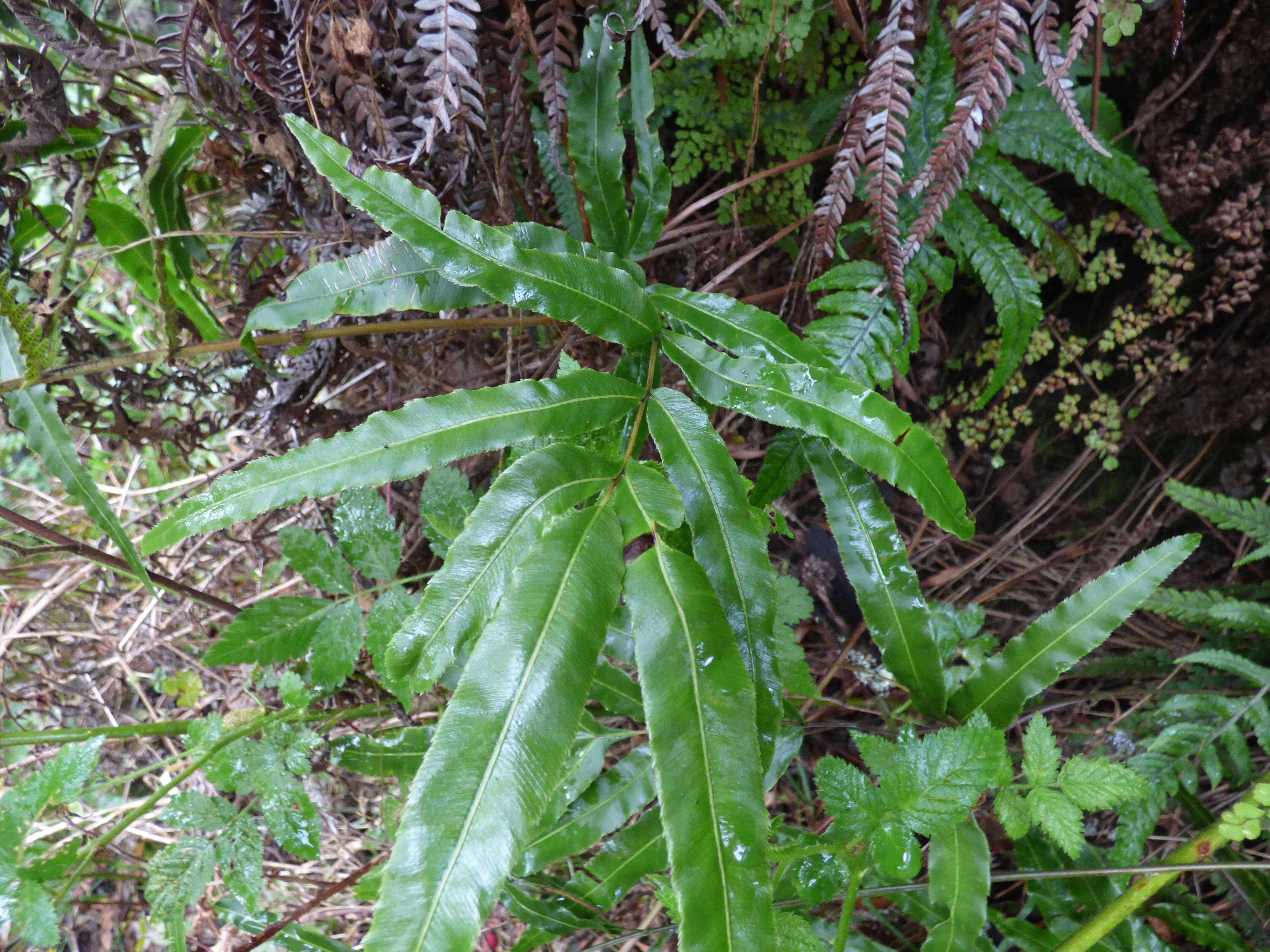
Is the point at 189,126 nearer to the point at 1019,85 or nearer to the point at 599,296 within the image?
the point at 599,296

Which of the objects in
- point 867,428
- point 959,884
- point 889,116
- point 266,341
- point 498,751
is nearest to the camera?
point 498,751

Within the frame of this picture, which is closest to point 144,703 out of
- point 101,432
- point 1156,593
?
point 101,432

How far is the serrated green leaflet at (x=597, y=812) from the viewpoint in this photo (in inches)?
49.0

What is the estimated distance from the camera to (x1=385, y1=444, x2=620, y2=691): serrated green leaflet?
771 mm

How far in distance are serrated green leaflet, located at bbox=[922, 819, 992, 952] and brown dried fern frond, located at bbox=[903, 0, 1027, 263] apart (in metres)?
0.98

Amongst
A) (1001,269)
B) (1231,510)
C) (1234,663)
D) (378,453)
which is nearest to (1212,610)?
(1234,663)

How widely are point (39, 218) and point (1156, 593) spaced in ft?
8.50

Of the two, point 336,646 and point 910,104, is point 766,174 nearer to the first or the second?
point 910,104

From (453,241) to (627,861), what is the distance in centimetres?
109

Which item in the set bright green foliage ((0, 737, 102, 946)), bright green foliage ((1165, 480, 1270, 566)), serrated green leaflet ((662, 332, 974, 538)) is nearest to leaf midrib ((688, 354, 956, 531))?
serrated green leaflet ((662, 332, 974, 538))

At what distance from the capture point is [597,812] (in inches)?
49.9

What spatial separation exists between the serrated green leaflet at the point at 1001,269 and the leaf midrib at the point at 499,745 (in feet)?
3.75

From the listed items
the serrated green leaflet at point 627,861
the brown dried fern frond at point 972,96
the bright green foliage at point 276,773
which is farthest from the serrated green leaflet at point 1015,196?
the bright green foliage at point 276,773

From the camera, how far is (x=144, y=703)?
7.43 feet
